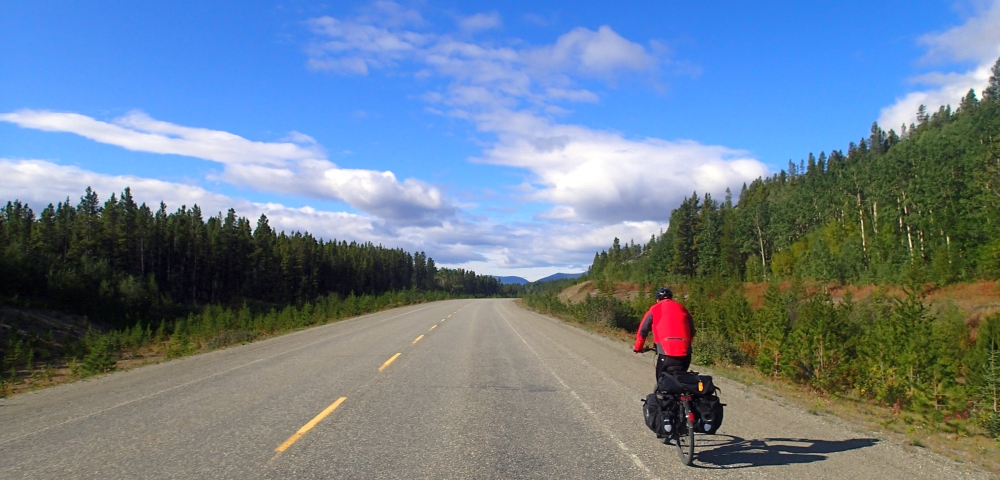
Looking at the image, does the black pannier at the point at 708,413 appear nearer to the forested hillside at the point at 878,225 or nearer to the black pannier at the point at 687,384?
the black pannier at the point at 687,384

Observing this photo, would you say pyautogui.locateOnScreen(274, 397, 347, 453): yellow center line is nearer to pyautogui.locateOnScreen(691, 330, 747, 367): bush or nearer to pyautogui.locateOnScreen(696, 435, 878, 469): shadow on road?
pyautogui.locateOnScreen(696, 435, 878, 469): shadow on road

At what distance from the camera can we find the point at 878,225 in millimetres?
60500

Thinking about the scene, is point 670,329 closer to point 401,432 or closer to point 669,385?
point 669,385

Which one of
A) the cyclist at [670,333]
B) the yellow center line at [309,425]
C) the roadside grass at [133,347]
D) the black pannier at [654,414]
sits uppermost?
the cyclist at [670,333]

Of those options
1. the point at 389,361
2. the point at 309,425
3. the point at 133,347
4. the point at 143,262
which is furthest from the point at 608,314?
the point at 143,262

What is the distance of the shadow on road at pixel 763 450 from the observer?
5730 mm

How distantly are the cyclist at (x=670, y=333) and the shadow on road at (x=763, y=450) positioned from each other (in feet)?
3.27

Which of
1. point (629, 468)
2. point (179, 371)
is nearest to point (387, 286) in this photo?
point (179, 371)

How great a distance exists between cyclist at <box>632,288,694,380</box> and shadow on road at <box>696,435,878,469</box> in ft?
3.27

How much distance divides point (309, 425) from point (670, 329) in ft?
15.5

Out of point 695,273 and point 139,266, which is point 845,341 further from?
point 139,266

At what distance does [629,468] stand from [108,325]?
159 feet

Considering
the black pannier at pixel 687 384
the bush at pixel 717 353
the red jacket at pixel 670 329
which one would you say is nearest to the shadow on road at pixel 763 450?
the black pannier at pixel 687 384

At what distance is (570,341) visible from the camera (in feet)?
68.6
